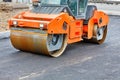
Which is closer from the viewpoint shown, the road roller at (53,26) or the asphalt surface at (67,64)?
the asphalt surface at (67,64)

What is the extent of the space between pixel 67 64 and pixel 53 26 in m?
1.04

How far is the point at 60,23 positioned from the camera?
7.51m

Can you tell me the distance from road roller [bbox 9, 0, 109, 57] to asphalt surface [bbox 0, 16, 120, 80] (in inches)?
11.8

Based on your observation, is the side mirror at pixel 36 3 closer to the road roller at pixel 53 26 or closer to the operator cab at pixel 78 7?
the road roller at pixel 53 26

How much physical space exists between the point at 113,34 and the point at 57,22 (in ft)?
14.5

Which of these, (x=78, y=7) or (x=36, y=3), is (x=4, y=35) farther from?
(x=78, y=7)

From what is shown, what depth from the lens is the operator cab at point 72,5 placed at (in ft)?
27.5

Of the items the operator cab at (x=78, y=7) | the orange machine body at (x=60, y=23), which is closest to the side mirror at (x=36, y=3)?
the orange machine body at (x=60, y=23)

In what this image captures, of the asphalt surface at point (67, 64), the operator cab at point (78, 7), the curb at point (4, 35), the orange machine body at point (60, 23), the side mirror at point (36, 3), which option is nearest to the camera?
the asphalt surface at point (67, 64)

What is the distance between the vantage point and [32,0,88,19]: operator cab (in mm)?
8383

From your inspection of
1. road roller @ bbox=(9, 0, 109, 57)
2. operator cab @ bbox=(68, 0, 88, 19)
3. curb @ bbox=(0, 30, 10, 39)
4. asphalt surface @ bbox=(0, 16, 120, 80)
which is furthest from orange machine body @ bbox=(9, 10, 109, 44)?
curb @ bbox=(0, 30, 10, 39)

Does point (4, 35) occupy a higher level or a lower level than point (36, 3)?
lower

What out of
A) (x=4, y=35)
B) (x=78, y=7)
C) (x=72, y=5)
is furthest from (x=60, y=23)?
(x=4, y=35)

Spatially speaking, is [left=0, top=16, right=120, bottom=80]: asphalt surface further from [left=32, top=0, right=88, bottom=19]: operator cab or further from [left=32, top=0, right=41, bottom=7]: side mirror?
[left=32, top=0, right=41, bottom=7]: side mirror
